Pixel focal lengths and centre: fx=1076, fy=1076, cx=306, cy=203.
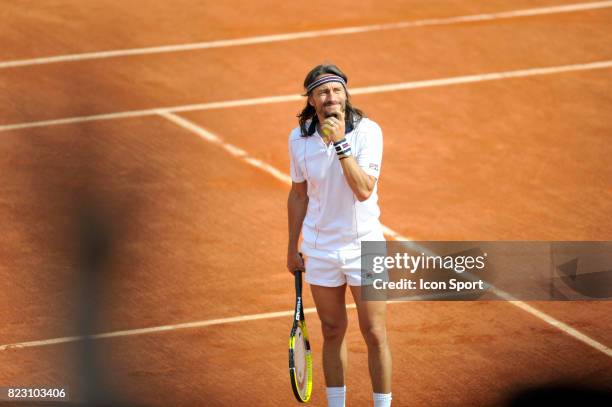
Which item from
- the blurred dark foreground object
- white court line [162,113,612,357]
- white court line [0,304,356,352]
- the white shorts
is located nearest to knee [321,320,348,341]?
the white shorts

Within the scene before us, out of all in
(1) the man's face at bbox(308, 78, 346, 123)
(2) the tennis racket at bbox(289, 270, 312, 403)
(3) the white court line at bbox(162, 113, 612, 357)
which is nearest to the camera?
(1) the man's face at bbox(308, 78, 346, 123)

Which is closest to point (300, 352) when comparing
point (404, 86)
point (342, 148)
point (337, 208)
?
point (337, 208)

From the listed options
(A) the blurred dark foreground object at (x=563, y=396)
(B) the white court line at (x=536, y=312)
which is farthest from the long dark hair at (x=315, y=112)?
(B) the white court line at (x=536, y=312)

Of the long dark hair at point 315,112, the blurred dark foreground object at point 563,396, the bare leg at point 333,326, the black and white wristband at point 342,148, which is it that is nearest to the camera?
the black and white wristband at point 342,148

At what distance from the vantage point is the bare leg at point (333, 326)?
6203 millimetres

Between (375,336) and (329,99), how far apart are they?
4.50ft

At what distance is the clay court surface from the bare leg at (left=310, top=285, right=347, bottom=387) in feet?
3.63

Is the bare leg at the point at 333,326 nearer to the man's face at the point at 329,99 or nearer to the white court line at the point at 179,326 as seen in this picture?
the man's face at the point at 329,99

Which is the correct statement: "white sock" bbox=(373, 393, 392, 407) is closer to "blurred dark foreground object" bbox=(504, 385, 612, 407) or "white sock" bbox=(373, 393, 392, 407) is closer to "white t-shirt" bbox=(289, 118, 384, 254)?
"white t-shirt" bbox=(289, 118, 384, 254)

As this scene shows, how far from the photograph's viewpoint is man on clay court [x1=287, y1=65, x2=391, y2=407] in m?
5.99

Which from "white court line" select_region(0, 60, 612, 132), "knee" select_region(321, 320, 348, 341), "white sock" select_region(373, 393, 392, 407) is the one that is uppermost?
"white court line" select_region(0, 60, 612, 132)

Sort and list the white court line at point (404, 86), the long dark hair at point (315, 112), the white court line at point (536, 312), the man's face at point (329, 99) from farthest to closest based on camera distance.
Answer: the white court line at point (404, 86) → the white court line at point (536, 312) → the long dark hair at point (315, 112) → the man's face at point (329, 99)

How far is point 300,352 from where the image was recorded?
6.56m

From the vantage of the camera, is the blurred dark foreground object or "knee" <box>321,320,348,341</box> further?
the blurred dark foreground object
